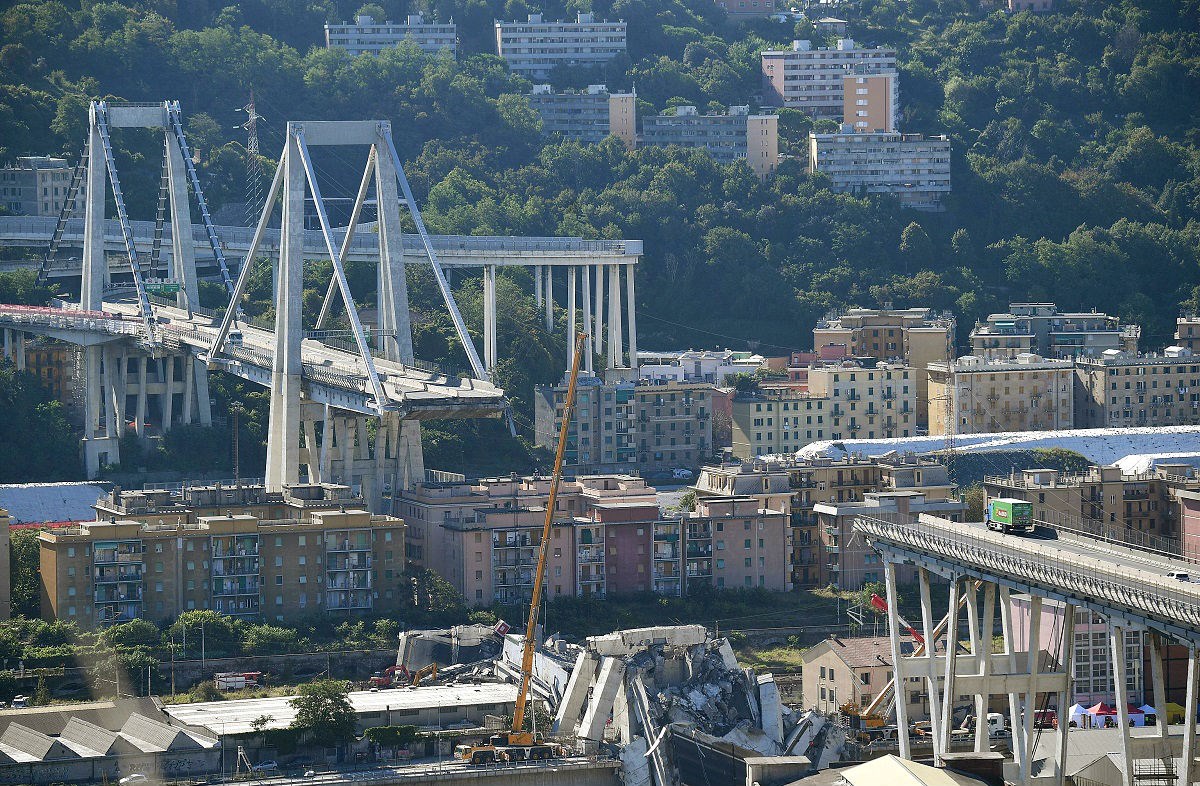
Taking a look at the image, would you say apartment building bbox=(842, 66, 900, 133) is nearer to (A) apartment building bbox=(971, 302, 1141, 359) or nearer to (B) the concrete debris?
(A) apartment building bbox=(971, 302, 1141, 359)

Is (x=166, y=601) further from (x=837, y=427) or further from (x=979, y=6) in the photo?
(x=979, y=6)

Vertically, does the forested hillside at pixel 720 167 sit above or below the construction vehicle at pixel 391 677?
above

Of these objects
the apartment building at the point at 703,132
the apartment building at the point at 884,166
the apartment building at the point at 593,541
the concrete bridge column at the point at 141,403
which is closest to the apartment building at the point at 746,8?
the apartment building at the point at 703,132

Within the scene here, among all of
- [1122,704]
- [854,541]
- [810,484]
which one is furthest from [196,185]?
[1122,704]

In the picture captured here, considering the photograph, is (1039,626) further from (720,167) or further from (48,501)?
(720,167)

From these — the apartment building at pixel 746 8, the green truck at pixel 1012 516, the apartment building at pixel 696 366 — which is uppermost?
the apartment building at pixel 746 8

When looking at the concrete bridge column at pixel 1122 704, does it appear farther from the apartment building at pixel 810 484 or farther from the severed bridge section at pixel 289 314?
the severed bridge section at pixel 289 314

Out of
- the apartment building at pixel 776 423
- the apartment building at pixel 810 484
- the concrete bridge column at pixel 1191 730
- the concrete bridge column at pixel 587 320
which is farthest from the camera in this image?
the concrete bridge column at pixel 587 320

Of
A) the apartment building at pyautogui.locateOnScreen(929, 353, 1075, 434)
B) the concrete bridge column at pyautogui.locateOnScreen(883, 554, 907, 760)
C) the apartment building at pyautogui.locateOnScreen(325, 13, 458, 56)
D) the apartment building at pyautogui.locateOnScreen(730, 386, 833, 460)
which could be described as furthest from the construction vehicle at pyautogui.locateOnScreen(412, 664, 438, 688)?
the apartment building at pyautogui.locateOnScreen(325, 13, 458, 56)
